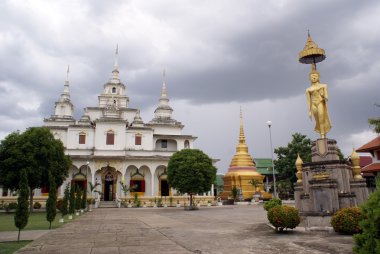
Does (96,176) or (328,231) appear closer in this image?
(328,231)

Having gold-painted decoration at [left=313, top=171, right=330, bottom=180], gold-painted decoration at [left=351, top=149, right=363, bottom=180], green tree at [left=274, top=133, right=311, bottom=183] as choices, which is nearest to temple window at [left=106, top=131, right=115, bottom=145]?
green tree at [left=274, top=133, right=311, bottom=183]

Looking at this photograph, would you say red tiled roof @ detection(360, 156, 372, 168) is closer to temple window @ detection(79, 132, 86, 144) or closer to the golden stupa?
the golden stupa

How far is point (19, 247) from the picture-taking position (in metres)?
10.7

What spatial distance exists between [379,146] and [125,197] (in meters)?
29.3

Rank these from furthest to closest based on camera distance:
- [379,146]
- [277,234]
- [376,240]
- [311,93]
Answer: [379,146]
[311,93]
[277,234]
[376,240]

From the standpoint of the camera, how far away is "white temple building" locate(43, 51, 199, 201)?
43.0 meters

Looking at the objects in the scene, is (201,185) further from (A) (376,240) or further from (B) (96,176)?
(A) (376,240)

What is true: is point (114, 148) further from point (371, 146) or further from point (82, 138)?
point (371, 146)

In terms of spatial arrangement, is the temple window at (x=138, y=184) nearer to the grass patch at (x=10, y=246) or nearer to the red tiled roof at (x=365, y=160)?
the red tiled roof at (x=365, y=160)

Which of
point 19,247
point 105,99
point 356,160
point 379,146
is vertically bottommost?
point 19,247

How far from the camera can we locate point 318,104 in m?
16.5

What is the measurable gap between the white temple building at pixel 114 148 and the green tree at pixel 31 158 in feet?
32.0

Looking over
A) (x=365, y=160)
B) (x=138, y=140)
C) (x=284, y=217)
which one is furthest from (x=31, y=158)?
(x=365, y=160)

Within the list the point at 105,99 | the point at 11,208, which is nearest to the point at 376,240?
the point at 11,208
